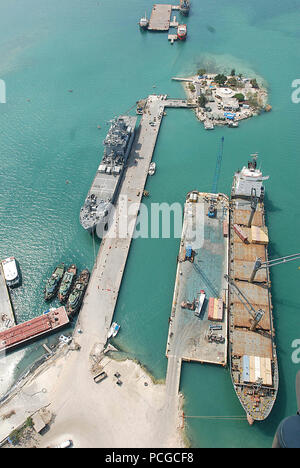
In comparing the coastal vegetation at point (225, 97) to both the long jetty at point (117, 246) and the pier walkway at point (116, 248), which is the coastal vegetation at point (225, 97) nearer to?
the long jetty at point (117, 246)

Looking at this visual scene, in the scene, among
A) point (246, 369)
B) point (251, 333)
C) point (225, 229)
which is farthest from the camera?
point (225, 229)

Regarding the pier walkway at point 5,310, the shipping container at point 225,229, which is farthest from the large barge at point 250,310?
the pier walkway at point 5,310

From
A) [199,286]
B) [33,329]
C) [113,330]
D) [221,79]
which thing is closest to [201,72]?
[221,79]

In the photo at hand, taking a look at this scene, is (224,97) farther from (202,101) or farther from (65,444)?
(65,444)

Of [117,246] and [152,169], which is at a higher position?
[152,169]

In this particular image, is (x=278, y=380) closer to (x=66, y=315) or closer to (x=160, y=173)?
(x=66, y=315)
